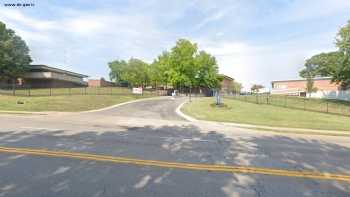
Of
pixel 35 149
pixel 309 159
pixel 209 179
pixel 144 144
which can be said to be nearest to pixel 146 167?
pixel 209 179

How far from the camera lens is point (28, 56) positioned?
186ft

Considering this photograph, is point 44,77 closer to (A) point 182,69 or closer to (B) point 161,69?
(B) point 161,69

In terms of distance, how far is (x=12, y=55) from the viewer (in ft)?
170

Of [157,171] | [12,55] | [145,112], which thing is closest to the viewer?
[157,171]

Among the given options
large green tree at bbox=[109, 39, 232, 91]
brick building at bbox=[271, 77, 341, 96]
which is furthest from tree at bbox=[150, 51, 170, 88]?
brick building at bbox=[271, 77, 341, 96]

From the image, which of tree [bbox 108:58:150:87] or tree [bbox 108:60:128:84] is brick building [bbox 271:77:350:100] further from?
tree [bbox 108:60:128:84]

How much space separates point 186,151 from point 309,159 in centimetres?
361

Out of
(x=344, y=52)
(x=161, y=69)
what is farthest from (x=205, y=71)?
(x=344, y=52)

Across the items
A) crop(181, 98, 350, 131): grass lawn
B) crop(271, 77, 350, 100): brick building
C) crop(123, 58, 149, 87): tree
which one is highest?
crop(123, 58, 149, 87): tree

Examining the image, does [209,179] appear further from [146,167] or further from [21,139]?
[21,139]

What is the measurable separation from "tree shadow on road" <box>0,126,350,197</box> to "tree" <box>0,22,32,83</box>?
50875 millimetres

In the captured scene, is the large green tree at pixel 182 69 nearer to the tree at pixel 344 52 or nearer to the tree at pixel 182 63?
the tree at pixel 182 63

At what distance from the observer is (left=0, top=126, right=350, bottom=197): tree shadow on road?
178 inches

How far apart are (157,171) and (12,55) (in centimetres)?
5820
